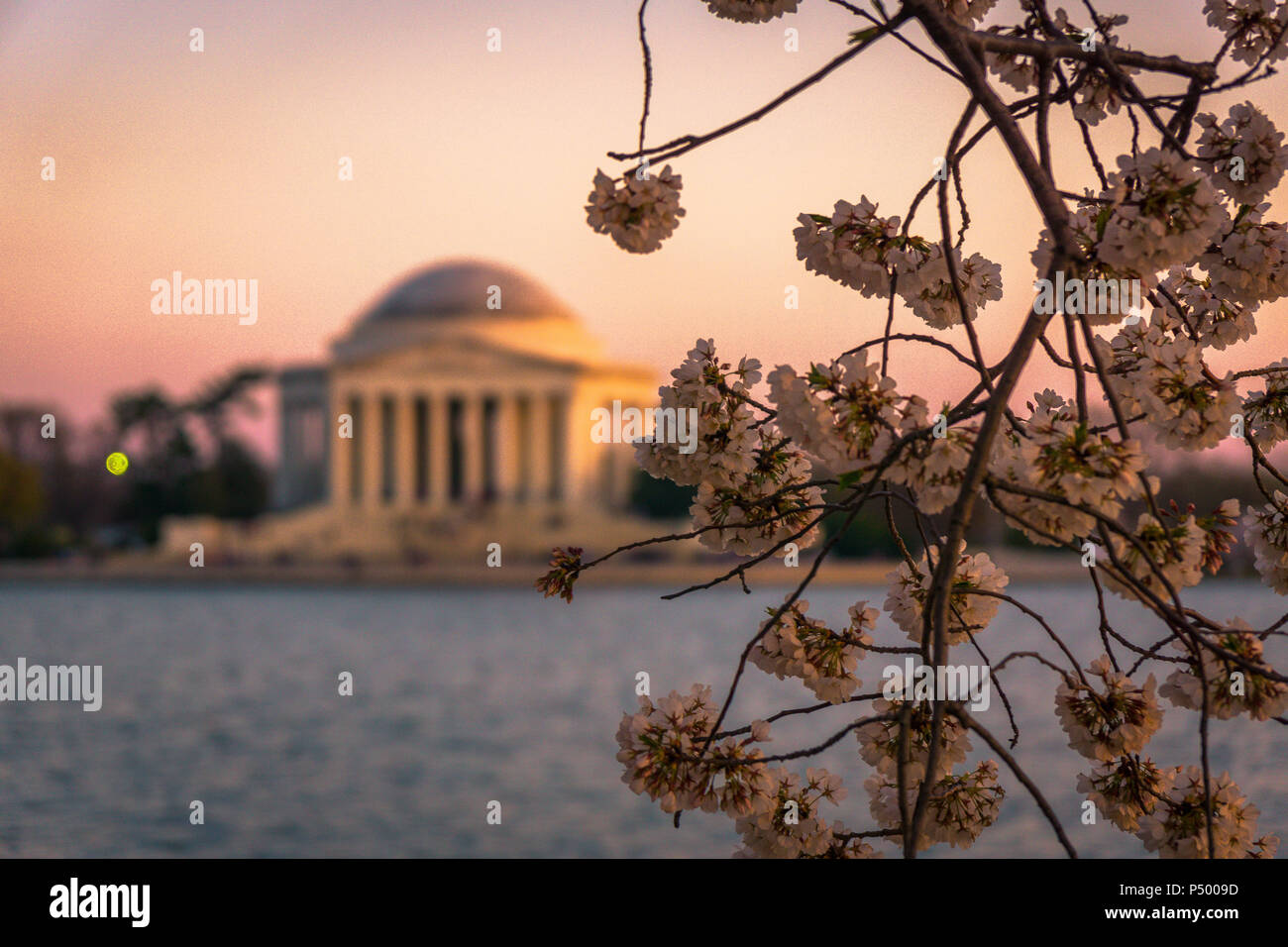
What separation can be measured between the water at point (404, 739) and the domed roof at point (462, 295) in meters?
49.1

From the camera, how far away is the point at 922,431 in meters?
2.80

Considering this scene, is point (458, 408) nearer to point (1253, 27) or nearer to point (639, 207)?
point (1253, 27)

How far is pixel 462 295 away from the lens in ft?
323

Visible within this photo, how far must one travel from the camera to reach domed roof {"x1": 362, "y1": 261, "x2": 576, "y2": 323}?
320ft

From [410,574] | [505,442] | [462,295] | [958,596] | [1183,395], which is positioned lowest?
[410,574]

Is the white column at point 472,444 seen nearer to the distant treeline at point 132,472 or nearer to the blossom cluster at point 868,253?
the distant treeline at point 132,472

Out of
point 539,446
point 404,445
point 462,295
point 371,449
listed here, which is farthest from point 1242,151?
point 462,295

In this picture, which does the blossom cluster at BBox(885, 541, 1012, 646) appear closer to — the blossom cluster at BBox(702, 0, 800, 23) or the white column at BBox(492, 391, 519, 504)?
the blossom cluster at BBox(702, 0, 800, 23)

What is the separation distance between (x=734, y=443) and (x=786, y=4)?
97 centimetres

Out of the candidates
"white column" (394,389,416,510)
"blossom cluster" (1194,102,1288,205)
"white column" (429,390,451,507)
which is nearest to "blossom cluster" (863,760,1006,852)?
"blossom cluster" (1194,102,1288,205)

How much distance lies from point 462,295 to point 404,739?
74.9 m

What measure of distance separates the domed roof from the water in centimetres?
4908
